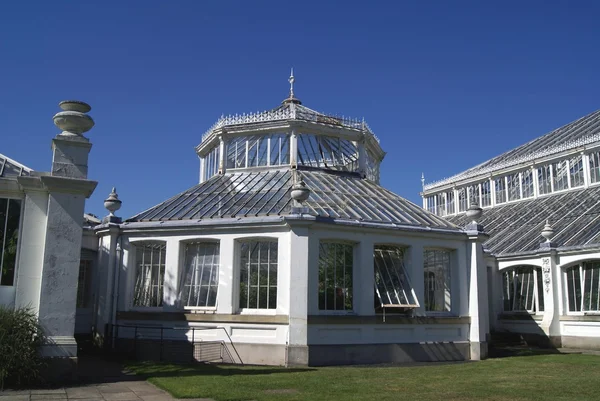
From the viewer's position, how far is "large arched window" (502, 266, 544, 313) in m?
26.0

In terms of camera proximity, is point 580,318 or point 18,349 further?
point 580,318

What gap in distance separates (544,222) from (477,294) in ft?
36.3

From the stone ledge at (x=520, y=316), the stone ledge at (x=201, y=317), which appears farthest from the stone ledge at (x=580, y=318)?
the stone ledge at (x=201, y=317)

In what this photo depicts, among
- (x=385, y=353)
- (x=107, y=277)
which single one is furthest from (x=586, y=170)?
(x=107, y=277)

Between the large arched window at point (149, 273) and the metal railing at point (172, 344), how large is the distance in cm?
99

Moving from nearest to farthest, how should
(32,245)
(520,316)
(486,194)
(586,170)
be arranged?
(32,245)
(520,316)
(586,170)
(486,194)

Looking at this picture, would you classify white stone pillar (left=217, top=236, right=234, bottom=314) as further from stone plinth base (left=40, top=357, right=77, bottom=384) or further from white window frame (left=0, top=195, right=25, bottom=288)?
white window frame (left=0, top=195, right=25, bottom=288)

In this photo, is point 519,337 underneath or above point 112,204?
underneath

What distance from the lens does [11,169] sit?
41.7 ft

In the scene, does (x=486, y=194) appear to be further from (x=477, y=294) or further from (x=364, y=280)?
(x=364, y=280)

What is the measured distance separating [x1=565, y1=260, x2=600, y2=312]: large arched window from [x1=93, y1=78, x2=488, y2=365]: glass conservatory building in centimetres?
604

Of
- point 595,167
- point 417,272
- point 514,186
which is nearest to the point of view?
point 417,272

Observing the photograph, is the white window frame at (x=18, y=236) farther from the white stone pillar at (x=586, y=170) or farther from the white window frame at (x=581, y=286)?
the white stone pillar at (x=586, y=170)

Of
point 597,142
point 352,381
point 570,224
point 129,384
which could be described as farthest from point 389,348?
point 597,142
